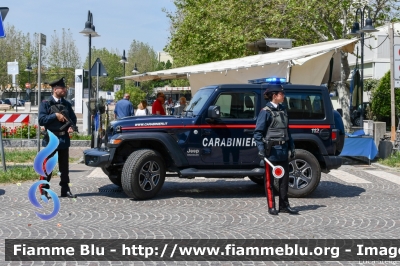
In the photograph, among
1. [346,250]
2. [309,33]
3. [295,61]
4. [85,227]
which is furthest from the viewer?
[309,33]

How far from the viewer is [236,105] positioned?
10.2 m

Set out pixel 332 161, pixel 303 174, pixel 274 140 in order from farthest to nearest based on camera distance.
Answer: pixel 332 161
pixel 303 174
pixel 274 140

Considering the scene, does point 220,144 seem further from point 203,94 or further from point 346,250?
point 346,250

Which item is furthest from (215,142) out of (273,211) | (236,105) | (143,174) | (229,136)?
(273,211)

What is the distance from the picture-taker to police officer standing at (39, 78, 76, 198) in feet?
31.2

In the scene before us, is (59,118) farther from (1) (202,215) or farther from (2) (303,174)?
(2) (303,174)

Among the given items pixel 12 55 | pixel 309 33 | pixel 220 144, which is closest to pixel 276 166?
pixel 220 144

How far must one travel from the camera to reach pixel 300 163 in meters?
10.2

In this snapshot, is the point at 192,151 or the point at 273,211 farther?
the point at 192,151

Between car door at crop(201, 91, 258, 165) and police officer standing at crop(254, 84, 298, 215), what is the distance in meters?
1.38

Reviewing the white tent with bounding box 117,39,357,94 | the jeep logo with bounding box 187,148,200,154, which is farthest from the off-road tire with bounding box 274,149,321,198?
the white tent with bounding box 117,39,357,94

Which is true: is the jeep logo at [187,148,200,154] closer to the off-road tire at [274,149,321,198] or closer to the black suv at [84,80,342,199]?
the black suv at [84,80,342,199]

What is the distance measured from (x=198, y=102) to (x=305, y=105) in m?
1.79

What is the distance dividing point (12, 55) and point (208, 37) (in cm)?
4157
